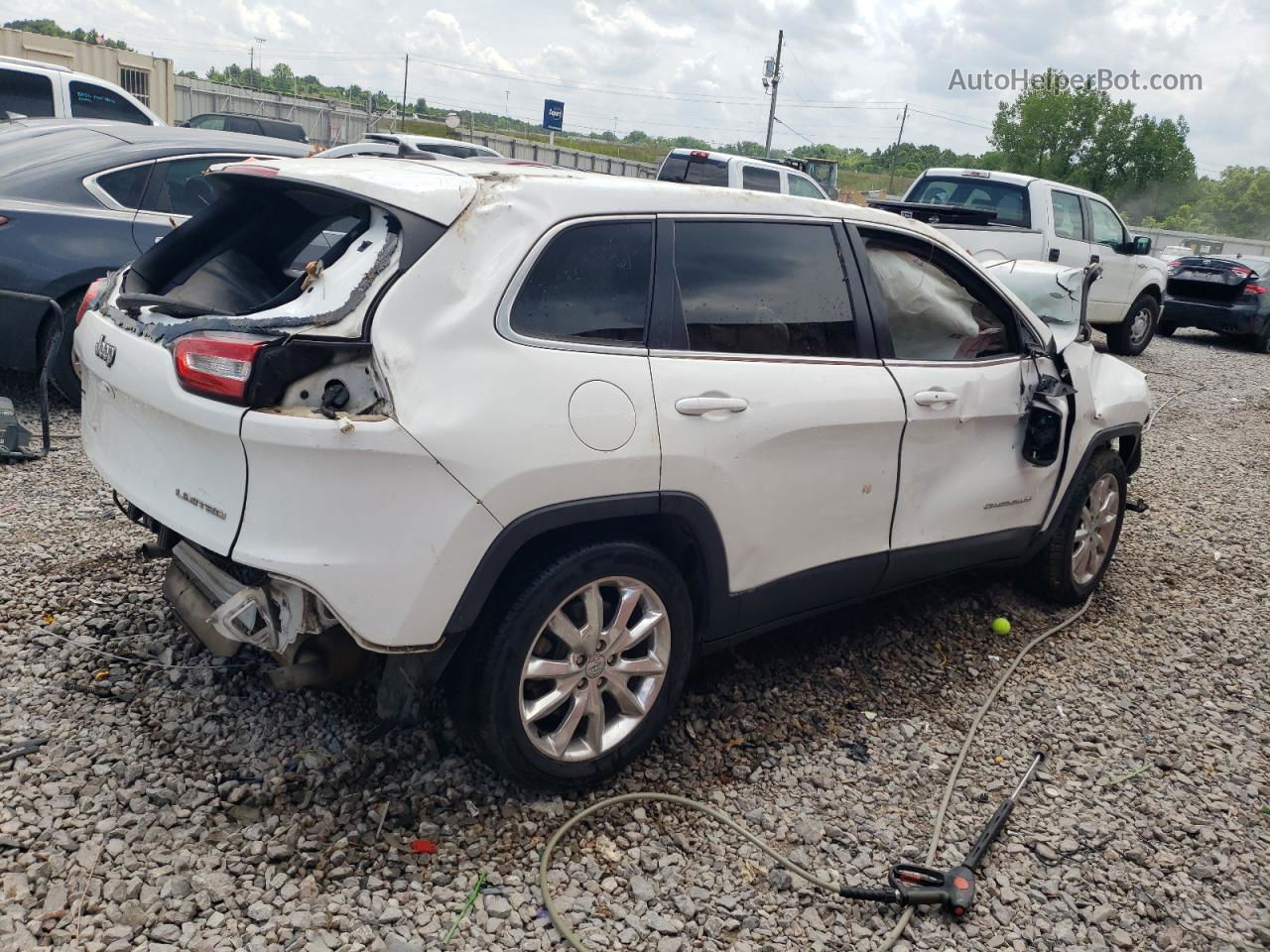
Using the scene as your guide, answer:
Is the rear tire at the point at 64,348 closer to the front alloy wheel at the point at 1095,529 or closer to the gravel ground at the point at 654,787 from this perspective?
the gravel ground at the point at 654,787

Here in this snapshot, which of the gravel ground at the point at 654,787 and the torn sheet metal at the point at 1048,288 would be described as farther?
the torn sheet metal at the point at 1048,288

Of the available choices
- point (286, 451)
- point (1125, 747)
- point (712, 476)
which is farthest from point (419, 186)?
point (1125, 747)

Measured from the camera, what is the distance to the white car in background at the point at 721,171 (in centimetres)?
1340

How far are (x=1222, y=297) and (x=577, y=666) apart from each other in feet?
51.8

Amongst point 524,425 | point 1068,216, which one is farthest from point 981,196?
point 524,425

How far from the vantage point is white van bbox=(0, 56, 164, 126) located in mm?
9891

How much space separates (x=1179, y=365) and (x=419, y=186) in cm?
1322

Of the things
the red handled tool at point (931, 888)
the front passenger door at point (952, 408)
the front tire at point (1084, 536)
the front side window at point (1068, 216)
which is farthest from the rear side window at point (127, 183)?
the front side window at point (1068, 216)

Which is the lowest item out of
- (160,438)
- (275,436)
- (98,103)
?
(160,438)

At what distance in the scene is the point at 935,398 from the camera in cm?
374

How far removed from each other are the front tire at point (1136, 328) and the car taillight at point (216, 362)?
13077 mm

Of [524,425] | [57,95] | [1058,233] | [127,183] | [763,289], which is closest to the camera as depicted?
[524,425]

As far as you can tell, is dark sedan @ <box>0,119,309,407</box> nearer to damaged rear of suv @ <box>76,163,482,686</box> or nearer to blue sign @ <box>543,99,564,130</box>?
damaged rear of suv @ <box>76,163,482,686</box>

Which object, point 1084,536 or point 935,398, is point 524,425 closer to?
point 935,398
